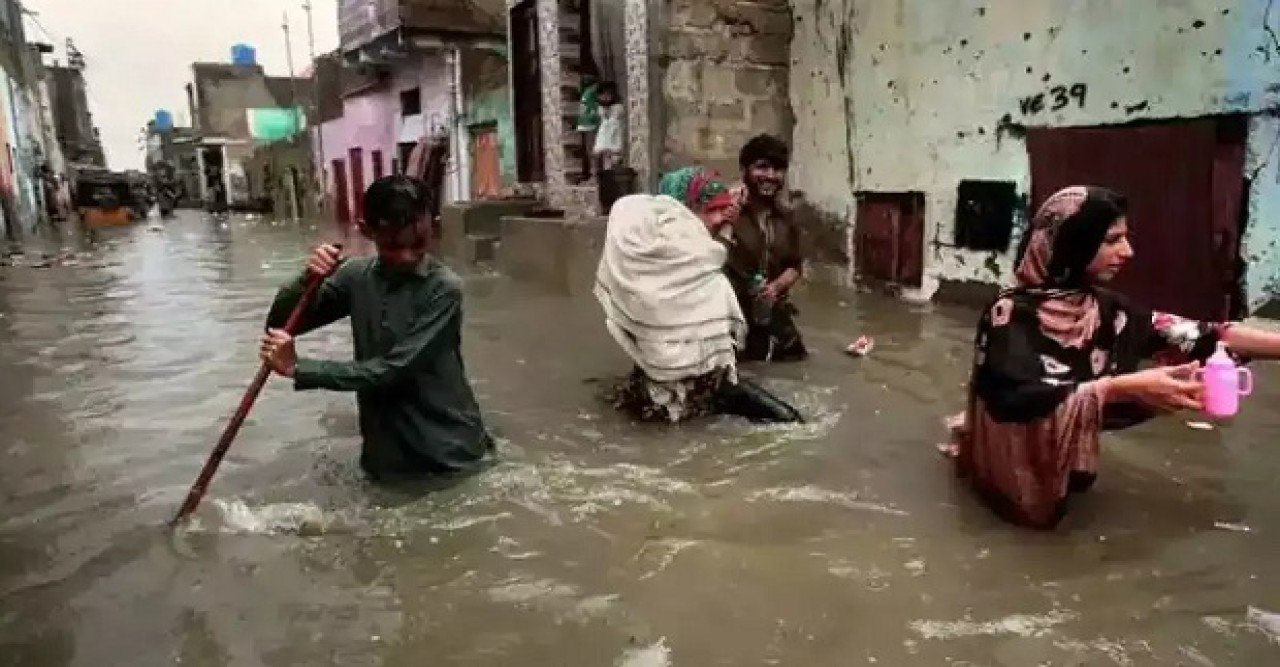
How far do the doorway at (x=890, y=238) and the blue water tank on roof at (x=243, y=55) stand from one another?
45.8 m

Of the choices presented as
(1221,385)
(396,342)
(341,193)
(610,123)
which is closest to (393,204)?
(396,342)

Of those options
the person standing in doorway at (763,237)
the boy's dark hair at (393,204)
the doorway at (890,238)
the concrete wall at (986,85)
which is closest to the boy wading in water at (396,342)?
the boy's dark hair at (393,204)

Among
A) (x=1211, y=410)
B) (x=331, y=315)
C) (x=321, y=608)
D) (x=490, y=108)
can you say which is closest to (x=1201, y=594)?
(x=1211, y=410)

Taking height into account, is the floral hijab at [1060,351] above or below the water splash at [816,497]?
above

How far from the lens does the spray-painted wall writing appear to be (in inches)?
264

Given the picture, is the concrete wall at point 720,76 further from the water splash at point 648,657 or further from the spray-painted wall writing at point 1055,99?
the water splash at point 648,657

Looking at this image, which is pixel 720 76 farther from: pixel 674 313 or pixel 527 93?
pixel 674 313

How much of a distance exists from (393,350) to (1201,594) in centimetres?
269

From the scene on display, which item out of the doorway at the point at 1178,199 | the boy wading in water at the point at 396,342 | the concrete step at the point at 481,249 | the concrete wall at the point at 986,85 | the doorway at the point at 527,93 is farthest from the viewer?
the doorway at the point at 527,93

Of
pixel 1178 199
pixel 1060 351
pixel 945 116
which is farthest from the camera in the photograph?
pixel 945 116

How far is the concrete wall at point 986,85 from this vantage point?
5.66m

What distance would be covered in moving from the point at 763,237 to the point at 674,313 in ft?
4.37

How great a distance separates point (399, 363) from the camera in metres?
3.41

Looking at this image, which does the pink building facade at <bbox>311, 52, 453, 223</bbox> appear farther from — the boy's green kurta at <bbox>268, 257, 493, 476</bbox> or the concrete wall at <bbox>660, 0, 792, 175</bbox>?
the boy's green kurta at <bbox>268, 257, 493, 476</bbox>
